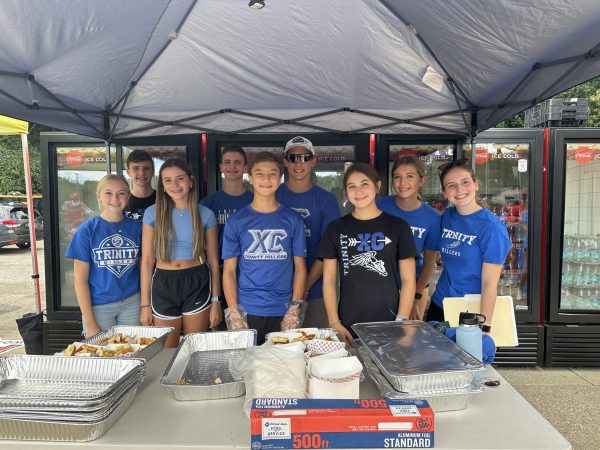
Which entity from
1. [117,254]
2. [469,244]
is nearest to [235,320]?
[117,254]

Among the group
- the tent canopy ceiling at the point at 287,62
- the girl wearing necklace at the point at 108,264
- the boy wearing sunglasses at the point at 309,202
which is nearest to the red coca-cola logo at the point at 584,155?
the tent canopy ceiling at the point at 287,62

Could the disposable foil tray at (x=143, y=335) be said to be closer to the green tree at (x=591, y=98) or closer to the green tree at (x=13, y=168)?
the green tree at (x=591, y=98)

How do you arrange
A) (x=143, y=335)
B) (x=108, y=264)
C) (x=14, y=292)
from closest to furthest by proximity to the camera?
1. (x=143, y=335)
2. (x=108, y=264)
3. (x=14, y=292)

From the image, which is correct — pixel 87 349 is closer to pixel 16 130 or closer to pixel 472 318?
pixel 472 318

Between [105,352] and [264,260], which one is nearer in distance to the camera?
[105,352]

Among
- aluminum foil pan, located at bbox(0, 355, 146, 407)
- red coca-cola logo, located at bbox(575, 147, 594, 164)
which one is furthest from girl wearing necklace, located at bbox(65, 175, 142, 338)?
red coca-cola logo, located at bbox(575, 147, 594, 164)

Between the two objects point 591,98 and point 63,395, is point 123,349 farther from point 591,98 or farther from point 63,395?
point 591,98

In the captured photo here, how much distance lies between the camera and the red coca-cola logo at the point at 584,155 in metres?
4.07

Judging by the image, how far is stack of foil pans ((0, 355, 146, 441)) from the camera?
117 cm

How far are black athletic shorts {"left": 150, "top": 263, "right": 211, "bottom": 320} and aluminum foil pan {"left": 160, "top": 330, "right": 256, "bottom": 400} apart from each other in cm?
80

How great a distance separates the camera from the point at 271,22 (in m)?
2.26

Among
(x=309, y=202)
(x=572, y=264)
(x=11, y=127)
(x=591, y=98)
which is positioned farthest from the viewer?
(x=591, y=98)

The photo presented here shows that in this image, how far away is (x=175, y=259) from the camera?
8.57ft

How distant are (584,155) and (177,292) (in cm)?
402
